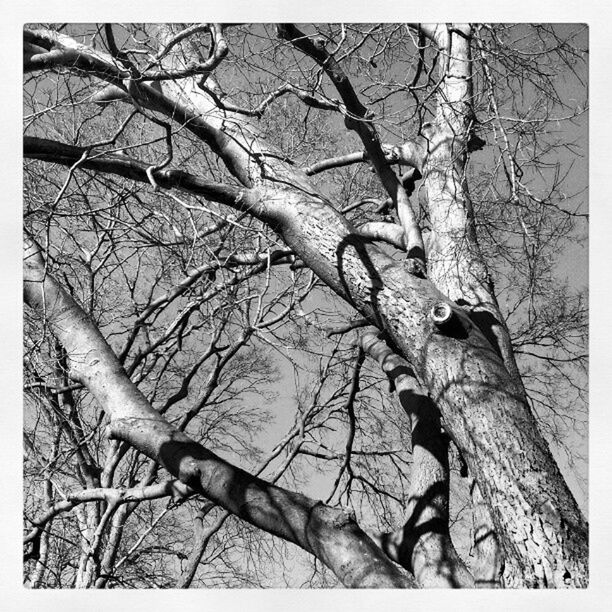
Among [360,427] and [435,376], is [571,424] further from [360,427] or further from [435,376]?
[360,427]

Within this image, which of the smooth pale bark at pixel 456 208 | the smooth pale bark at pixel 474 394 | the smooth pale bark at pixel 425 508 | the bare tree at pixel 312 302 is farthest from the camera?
the smooth pale bark at pixel 456 208

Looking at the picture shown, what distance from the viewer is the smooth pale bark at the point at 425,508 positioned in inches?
78.7

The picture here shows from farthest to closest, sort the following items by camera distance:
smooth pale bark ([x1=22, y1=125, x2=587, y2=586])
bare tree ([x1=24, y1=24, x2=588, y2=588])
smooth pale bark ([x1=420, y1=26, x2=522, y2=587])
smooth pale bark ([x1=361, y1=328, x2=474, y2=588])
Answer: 1. smooth pale bark ([x1=420, y1=26, x2=522, y2=587])
2. smooth pale bark ([x1=361, y1=328, x2=474, y2=588])
3. bare tree ([x1=24, y1=24, x2=588, y2=588])
4. smooth pale bark ([x1=22, y1=125, x2=587, y2=586])

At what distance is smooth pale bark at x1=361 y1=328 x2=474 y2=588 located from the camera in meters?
2.00

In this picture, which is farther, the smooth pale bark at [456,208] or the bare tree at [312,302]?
the smooth pale bark at [456,208]

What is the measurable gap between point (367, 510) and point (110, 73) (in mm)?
2137

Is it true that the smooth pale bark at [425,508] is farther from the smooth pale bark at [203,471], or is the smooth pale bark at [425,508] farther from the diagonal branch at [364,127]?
the diagonal branch at [364,127]

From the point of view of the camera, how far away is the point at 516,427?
5.64 feet

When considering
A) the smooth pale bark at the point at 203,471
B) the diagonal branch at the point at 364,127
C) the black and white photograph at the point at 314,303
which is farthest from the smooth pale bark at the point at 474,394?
the smooth pale bark at the point at 203,471

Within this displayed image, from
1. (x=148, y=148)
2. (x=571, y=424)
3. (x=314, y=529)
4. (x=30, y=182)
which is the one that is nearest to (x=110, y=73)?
(x=30, y=182)

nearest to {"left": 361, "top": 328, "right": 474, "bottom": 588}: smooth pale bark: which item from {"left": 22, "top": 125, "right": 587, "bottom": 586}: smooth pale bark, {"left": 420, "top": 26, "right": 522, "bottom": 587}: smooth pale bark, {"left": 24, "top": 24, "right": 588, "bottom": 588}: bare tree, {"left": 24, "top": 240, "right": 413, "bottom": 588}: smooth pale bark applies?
{"left": 24, "top": 24, "right": 588, "bottom": 588}: bare tree

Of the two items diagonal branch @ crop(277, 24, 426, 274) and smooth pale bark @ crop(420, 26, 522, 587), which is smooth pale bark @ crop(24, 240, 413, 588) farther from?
diagonal branch @ crop(277, 24, 426, 274)

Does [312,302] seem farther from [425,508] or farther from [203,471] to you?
[203,471]
